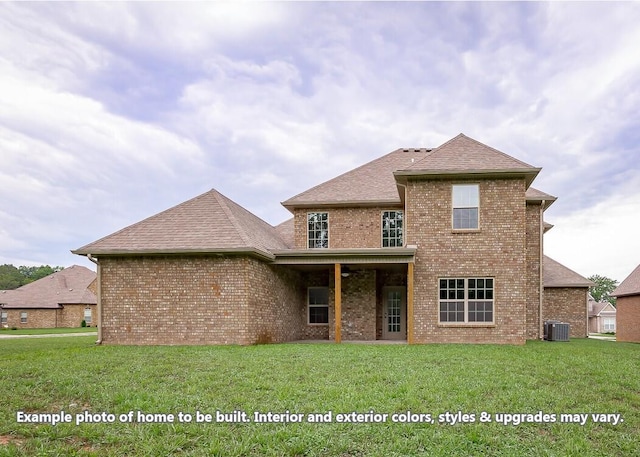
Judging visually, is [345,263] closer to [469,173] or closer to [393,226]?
[393,226]

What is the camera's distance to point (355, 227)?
683 inches

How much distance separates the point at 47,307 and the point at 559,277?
36.6 metres

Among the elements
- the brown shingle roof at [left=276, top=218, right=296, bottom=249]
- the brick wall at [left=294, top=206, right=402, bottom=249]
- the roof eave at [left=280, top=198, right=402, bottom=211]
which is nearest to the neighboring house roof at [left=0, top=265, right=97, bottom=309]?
the brown shingle roof at [left=276, top=218, right=296, bottom=249]

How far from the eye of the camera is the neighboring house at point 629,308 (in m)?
22.0

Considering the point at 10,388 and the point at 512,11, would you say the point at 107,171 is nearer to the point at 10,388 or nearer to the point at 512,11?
the point at 10,388

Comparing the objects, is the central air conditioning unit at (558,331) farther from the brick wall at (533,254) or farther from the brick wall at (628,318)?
the brick wall at (628,318)

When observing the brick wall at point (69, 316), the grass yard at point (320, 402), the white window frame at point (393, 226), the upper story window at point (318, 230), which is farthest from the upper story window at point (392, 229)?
the brick wall at point (69, 316)

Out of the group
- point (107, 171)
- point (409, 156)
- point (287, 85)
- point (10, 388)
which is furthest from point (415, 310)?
point (107, 171)

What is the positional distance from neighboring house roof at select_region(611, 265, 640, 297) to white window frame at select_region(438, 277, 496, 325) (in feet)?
40.1

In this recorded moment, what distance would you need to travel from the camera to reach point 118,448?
4477 mm

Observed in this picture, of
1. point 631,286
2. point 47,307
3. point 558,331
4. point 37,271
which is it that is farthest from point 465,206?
point 37,271

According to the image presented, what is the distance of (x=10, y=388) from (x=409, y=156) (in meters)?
16.8

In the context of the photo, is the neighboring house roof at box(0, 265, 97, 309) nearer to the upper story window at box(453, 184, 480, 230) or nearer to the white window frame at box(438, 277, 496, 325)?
the white window frame at box(438, 277, 496, 325)

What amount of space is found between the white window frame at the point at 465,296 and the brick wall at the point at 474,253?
0.13 meters
